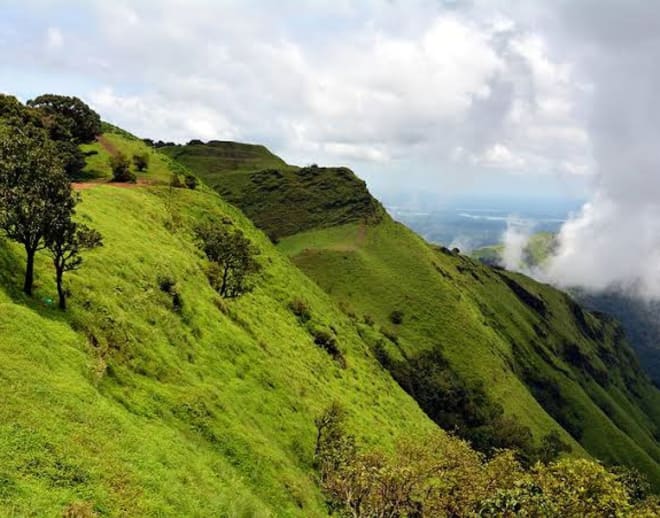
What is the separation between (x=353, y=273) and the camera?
186 metres

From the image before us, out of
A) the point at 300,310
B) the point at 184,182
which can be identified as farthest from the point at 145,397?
the point at 184,182

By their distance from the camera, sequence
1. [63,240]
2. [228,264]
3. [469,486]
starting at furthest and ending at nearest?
[228,264] → [63,240] → [469,486]

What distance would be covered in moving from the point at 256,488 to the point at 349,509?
5768 mm

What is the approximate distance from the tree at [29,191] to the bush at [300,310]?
5577 centimetres

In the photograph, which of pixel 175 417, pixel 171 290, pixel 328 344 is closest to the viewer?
pixel 175 417

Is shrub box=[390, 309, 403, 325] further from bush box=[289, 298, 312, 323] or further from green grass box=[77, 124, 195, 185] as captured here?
bush box=[289, 298, 312, 323]

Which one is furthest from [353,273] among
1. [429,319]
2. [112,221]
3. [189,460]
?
[189,460]

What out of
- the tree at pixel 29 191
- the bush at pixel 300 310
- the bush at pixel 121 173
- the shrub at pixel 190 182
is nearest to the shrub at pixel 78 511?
the tree at pixel 29 191

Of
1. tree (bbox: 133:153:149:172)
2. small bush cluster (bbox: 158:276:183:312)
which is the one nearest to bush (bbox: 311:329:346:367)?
small bush cluster (bbox: 158:276:183:312)

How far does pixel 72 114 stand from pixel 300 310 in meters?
61.4

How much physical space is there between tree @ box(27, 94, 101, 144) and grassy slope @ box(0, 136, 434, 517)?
43.1m

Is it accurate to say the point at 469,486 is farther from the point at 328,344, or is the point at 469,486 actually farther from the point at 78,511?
the point at 328,344

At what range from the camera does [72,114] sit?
10406 cm

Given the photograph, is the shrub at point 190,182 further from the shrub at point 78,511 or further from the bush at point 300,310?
the shrub at point 78,511
